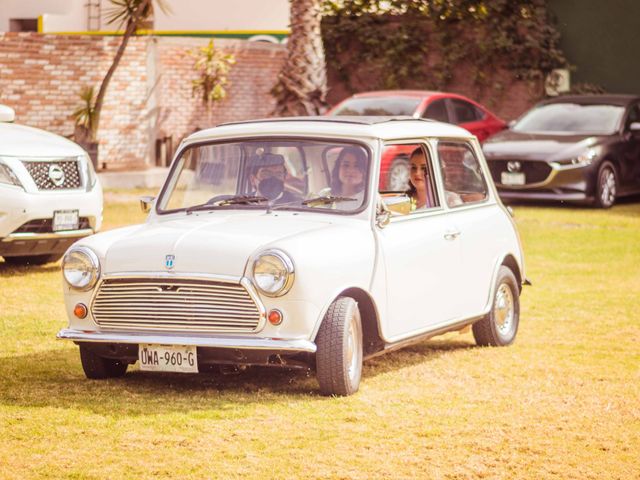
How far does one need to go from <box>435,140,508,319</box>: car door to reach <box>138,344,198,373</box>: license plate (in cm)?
211

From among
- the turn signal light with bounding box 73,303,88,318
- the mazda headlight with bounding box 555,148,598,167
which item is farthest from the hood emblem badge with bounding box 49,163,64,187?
the mazda headlight with bounding box 555,148,598,167

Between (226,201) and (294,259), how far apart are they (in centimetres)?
Answer: 128

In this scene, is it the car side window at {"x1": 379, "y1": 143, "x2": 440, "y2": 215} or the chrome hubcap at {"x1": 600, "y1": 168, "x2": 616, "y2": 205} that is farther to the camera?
the chrome hubcap at {"x1": 600, "y1": 168, "x2": 616, "y2": 205}

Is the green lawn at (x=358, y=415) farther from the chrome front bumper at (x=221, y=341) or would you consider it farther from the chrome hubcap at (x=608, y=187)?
the chrome hubcap at (x=608, y=187)

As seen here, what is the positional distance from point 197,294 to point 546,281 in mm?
6348

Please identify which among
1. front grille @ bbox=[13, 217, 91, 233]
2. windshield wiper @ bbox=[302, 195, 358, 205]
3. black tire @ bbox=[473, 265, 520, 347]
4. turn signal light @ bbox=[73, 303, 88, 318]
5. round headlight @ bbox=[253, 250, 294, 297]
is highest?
windshield wiper @ bbox=[302, 195, 358, 205]

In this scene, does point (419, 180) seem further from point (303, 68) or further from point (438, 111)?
point (303, 68)

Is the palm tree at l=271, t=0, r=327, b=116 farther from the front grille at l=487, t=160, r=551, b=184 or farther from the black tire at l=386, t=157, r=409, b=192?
the black tire at l=386, t=157, r=409, b=192

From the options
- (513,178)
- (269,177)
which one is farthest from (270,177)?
(513,178)

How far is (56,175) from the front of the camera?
43.6ft

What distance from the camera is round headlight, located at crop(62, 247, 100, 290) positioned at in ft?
25.8

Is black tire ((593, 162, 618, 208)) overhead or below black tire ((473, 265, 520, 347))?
below

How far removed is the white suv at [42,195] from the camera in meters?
12.8

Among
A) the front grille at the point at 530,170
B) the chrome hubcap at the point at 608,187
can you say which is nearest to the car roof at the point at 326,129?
the front grille at the point at 530,170
